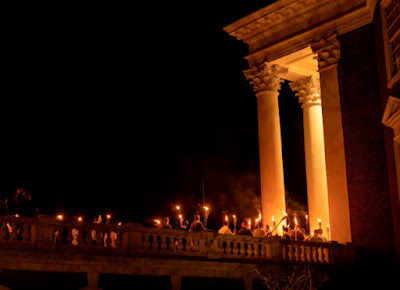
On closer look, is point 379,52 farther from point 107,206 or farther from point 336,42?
point 107,206

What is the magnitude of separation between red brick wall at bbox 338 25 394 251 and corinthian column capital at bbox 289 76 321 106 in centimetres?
688

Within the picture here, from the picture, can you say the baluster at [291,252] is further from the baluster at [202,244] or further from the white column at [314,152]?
the white column at [314,152]

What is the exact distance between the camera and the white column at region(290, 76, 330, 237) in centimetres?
3912

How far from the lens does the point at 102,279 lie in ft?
81.0

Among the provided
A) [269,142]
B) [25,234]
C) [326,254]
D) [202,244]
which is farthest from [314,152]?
[25,234]

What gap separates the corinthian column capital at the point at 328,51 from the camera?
34219 mm

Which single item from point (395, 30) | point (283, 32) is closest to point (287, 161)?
point (283, 32)

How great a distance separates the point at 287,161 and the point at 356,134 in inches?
793

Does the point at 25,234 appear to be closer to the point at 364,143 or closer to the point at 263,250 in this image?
the point at 263,250

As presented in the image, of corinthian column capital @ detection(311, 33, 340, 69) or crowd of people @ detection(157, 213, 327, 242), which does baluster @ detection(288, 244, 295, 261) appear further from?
corinthian column capital @ detection(311, 33, 340, 69)

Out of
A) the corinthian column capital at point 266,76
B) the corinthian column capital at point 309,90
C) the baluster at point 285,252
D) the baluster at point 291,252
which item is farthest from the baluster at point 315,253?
the corinthian column capital at point 309,90

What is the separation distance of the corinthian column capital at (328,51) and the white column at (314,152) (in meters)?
6.29

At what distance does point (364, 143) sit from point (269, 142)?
668cm

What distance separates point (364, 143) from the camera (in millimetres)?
32219
